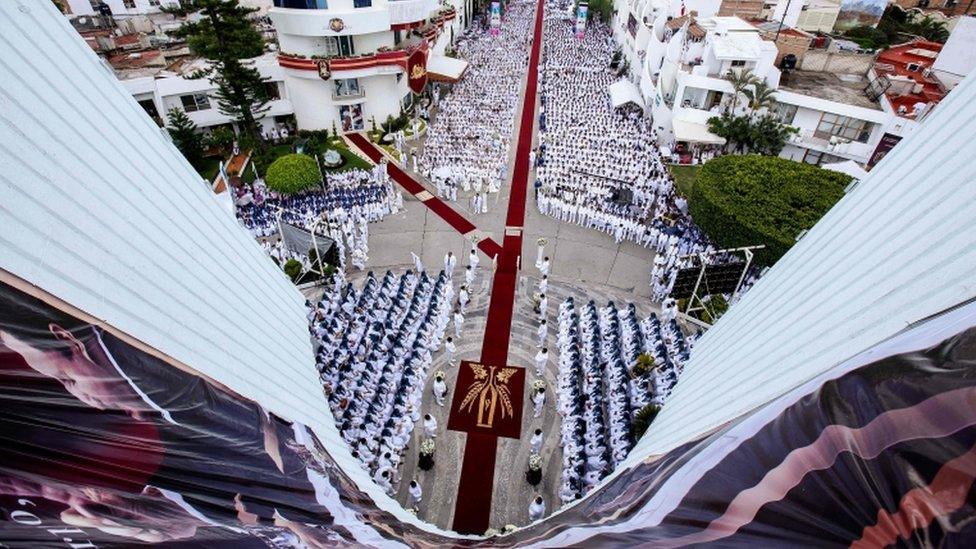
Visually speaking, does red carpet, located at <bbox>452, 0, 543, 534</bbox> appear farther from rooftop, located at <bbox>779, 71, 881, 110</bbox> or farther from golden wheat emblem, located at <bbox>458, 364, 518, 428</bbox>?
rooftop, located at <bbox>779, 71, 881, 110</bbox>

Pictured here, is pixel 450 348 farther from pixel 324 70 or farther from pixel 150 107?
pixel 150 107

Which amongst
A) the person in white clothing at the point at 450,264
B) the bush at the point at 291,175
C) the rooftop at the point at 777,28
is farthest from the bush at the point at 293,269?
the rooftop at the point at 777,28

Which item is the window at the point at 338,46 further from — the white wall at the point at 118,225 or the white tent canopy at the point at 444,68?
the white wall at the point at 118,225

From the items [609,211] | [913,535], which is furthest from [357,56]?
[913,535]

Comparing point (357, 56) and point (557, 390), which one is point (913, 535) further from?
point (357, 56)

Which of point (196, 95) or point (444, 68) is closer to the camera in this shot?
point (196, 95)

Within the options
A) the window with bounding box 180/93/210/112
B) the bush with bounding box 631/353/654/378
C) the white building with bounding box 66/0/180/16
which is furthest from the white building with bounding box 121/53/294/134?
the bush with bounding box 631/353/654/378

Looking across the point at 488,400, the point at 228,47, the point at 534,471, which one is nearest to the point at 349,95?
the point at 228,47

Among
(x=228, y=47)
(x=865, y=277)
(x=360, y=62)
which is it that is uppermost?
(x=865, y=277)
